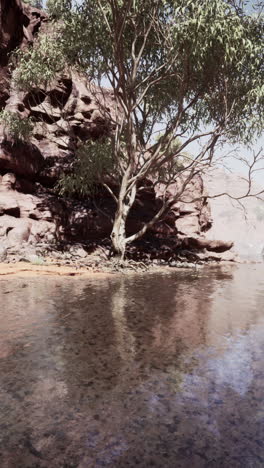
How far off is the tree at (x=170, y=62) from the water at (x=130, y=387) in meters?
11.2

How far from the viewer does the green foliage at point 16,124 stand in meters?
19.1

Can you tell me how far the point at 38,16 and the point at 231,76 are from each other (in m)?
17.9

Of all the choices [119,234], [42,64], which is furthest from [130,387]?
[42,64]

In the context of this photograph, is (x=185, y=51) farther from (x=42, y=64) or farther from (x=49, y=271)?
(x=49, y=271)

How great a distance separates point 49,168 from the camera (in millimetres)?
22062

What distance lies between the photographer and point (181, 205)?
93.2 feet

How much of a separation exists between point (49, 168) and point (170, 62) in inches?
384

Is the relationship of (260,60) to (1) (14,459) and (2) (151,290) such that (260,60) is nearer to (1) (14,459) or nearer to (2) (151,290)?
(2) (151,290)

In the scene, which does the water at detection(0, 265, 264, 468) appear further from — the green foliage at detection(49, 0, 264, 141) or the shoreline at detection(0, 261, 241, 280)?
the green foliage at detection(49, 0, 264, 141)

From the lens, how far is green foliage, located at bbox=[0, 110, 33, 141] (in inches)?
752

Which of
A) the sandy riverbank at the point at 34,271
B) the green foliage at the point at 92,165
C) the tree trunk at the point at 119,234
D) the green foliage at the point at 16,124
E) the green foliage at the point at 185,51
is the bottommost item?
the sandy riverbank at the point at 34,271

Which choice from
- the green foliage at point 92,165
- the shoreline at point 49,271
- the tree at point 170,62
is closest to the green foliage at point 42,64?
the tree at point 170,62

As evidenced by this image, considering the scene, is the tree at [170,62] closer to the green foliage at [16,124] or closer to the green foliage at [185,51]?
the green foliage at [185,51]

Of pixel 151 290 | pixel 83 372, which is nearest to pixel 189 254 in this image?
pixel 151 290
